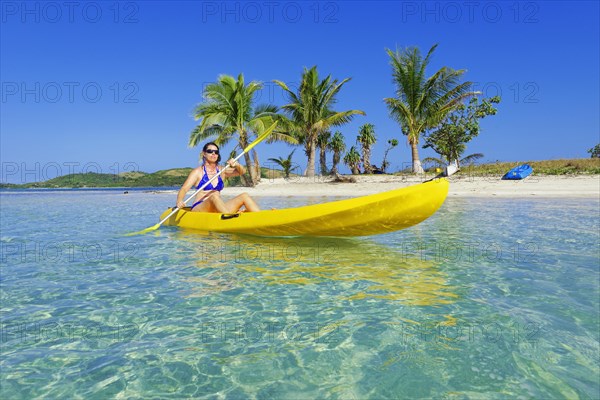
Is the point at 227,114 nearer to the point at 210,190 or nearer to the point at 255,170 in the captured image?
the point at 255,170

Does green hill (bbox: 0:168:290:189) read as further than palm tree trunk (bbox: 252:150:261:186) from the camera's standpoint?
Yes

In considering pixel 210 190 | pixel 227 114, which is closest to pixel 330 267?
pixel 210 190

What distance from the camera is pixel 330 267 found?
480cm

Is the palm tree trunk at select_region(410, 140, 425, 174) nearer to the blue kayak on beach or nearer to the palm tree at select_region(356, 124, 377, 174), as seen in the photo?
the blue kayak on beach

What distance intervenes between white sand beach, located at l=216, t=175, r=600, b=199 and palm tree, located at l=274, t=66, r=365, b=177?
404 cm

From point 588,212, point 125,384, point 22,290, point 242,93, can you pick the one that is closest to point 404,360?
point 125,384

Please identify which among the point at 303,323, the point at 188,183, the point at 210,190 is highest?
the point at 188,183

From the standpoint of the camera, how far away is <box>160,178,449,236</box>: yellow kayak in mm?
5059

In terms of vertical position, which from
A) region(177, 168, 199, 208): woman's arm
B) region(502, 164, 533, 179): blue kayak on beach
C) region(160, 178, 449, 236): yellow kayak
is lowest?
region(160, 178, 449, 236): yellow kayak

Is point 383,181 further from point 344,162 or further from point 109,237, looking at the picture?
point 344,162

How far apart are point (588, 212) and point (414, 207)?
25.9 feet

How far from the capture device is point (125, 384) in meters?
2.14

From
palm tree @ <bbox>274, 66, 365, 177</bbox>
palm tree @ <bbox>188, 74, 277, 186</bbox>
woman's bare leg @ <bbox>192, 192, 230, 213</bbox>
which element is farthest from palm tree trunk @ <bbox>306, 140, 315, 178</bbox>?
woman's bare leg @ <bbox>192, 192, 230, 213</bbox>

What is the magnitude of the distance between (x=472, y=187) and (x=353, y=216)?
621 inches
